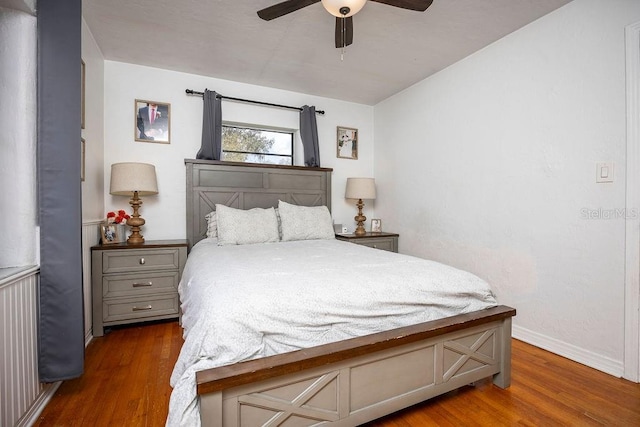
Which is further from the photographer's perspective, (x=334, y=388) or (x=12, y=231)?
(x=12, y=231)

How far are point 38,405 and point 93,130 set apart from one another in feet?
7.00

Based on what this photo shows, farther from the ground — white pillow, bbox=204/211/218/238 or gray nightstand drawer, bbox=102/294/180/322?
white pillow, bbox=204/211/218/238

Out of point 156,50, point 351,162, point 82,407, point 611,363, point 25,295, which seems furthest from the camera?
Answer: point 351,162

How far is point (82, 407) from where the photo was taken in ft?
5.39

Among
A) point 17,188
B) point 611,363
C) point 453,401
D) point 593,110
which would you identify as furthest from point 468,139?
point 17,188

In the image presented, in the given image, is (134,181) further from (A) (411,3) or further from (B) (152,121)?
(A) (411,3)

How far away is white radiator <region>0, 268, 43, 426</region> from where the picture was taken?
129 cm

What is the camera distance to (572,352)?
85.9 inches

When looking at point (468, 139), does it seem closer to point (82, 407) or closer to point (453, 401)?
point (453, 401)

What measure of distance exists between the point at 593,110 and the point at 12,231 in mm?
3557

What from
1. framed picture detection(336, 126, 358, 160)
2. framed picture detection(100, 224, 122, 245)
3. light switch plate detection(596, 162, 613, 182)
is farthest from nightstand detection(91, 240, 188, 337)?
light switch plate detection(596, 162, 613, 182)

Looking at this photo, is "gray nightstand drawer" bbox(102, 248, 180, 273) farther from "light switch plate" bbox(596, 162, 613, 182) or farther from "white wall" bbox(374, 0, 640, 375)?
"light switch plate" bbox(596, 162, 613, 182)

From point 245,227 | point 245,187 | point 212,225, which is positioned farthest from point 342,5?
point 212,225

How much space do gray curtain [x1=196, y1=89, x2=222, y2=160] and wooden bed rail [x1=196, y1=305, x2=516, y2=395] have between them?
8.72 ft
